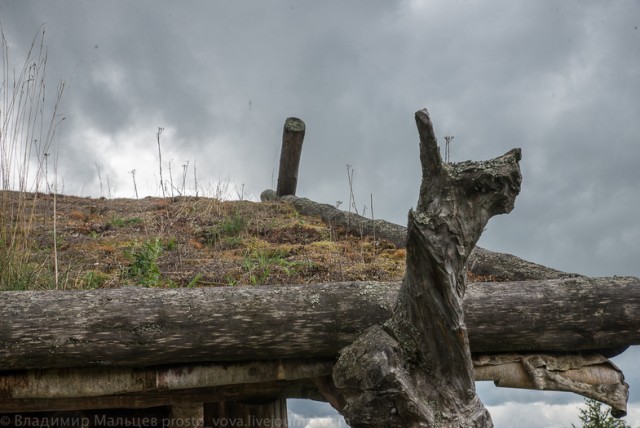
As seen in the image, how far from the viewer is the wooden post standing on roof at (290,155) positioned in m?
10.3

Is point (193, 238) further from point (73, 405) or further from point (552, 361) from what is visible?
point (552, 361)

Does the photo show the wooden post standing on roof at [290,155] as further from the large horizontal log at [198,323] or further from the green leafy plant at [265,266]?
the large horizontal log at [198,323]

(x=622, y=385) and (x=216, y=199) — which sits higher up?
(x=216, y=199)

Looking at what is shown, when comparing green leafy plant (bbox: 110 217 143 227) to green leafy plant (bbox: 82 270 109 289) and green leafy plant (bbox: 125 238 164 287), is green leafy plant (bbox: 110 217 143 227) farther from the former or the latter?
green leafy plant (bbox: 82 270 109 289)

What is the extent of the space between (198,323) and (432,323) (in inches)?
48.1

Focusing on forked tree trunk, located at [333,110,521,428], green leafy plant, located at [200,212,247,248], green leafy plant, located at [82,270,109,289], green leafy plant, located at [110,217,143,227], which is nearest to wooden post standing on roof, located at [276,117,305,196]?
green leafy plant, located at [200,212,247,248]

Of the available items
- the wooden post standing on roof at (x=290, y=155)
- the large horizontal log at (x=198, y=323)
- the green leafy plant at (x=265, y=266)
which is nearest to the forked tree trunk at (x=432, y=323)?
the large horizontal log at (x=198, y=323)

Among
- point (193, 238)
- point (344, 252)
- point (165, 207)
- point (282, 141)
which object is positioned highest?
point (282, 141)

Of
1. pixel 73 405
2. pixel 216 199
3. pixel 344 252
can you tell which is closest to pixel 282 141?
pixel 216 199

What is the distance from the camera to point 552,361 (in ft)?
12.6

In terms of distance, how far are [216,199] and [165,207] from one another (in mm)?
687

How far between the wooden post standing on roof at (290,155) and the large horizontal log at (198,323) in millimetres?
6897

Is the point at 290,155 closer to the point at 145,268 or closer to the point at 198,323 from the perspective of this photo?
the point at 145,268

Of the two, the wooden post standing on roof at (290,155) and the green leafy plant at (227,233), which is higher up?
the wooden post standing on roof at (290,155)
